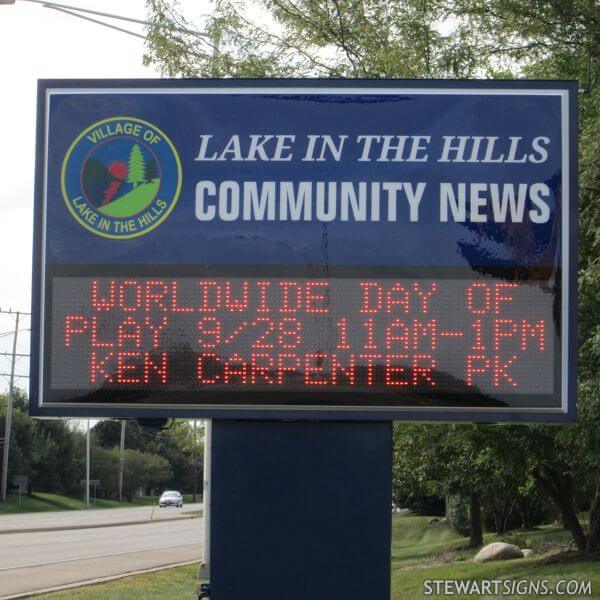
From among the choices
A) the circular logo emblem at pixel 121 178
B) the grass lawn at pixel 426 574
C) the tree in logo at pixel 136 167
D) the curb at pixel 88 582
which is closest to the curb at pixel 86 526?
the grass lawn at pixel 426 574

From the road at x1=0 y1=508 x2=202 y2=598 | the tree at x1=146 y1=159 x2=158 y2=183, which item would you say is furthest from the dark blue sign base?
the road at x1=0 y1=508 x2=202 y2=598

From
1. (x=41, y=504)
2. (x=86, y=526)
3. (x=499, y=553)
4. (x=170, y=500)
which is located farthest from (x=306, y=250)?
(x=170, y=500)

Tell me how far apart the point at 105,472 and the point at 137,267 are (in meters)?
80.9

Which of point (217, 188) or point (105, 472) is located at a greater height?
point (217, 188)

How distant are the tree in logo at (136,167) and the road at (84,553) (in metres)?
10.6

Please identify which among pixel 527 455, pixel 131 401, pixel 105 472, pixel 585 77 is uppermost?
pixel 585 77

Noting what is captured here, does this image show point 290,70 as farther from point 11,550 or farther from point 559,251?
point 11,550

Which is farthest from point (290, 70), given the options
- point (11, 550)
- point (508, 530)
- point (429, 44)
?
point (508, 530)

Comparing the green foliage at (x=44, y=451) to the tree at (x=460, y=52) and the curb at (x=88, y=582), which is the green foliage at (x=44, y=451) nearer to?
the curb at (x=88, y=582)

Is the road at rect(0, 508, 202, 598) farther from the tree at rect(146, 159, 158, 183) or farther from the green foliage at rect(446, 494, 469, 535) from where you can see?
the tree at rect(146, 159, 158, 183)

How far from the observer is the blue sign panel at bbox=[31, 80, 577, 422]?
7.17 m

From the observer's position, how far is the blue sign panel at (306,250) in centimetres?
717

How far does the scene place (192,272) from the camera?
7.36 meters

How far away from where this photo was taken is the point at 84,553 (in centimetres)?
2631
